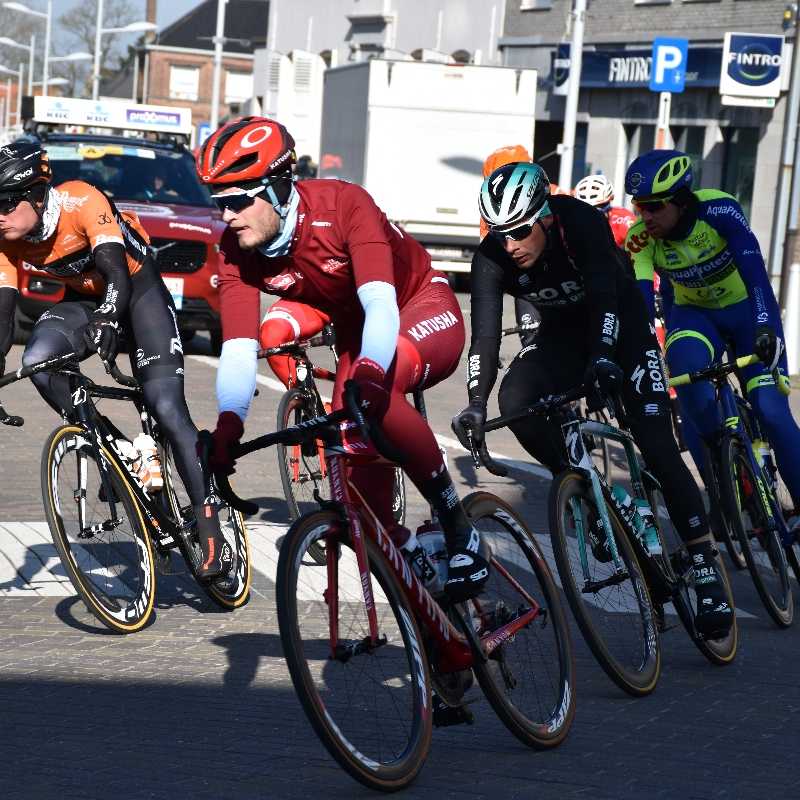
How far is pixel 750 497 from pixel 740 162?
82.1ft

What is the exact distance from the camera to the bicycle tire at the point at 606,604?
5.59m

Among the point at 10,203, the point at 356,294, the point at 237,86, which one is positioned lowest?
the point at 356,294

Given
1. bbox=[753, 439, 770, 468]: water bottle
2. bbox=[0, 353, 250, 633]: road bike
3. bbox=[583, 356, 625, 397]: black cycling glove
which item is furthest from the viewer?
bbox=[753, 439, 770, 468]: water bottle

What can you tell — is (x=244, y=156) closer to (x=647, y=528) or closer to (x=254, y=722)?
(x=254, y=722)

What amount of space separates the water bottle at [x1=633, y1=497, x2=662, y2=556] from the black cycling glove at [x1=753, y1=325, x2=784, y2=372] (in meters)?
1.13

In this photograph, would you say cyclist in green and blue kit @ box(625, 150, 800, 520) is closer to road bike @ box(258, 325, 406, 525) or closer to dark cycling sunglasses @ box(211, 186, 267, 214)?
road bike @ box(258, 325, 406, 525)

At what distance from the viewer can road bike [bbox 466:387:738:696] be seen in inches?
221

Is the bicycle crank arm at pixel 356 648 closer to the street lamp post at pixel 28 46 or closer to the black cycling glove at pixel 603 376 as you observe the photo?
the black cycling glove at pixel 603 376

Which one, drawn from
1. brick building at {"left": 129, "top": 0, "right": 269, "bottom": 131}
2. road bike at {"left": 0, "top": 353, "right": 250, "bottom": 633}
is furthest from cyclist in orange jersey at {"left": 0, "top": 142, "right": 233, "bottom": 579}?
brick building at {"left": 129, "top": 0, "right": 269, "bottom": 131}

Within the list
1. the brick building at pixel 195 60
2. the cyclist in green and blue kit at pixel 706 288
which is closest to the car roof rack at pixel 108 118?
the cyclist in green and blue kit at pixel 706 288

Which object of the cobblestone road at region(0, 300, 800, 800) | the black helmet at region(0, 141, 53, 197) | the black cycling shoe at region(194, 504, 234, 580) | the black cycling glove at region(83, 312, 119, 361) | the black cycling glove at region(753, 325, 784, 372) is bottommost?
the cobblestone road at region(0, 300, 800, 800)

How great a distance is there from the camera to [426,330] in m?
5.31

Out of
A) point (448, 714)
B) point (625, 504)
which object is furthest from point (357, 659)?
point (625, 504)

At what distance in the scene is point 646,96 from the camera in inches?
1371
